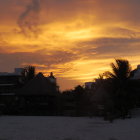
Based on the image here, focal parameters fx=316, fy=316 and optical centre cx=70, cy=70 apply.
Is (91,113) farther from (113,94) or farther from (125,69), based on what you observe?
(125,69)

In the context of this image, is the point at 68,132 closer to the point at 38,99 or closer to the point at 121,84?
the point at 121,84

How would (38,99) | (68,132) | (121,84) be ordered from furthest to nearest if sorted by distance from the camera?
1. (38,99)
2. (121,84)
3. (68,132)

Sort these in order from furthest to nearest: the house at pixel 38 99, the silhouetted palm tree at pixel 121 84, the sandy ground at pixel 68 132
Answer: the house at pixel 38 99
the silhouetted palm tree at pixel 121 84
the sandy ground at pixel 68 132

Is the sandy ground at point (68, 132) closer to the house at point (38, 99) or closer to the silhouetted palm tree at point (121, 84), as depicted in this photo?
the silhouetted palm tree at point (121, 84)

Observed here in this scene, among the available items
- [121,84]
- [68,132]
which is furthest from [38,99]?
[68,132]

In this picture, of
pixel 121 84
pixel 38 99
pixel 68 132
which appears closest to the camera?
pixel 68 132

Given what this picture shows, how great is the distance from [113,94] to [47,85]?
9030mm

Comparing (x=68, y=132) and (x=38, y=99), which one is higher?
(x=38, y=99)

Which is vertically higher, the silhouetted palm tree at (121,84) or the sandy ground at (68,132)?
the silhouetted palm tree at (121,84)

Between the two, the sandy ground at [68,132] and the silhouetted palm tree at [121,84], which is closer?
the sandy ground at [68,132]

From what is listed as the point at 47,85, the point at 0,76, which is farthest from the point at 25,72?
the point at 47,85

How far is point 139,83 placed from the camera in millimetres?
30531

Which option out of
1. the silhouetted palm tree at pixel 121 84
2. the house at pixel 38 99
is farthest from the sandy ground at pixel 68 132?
the house at pixel 38 99

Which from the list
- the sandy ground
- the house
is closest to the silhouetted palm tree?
the house
